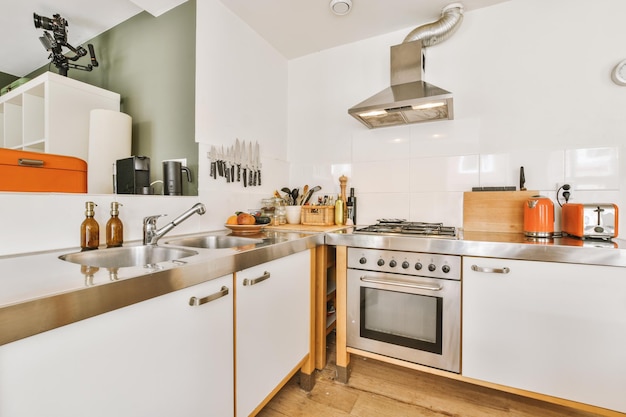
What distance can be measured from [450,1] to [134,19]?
90.1 inches

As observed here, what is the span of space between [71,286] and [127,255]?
65 centimetres

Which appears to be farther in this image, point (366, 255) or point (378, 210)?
point (378, 210)

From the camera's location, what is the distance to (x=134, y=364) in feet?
2.43

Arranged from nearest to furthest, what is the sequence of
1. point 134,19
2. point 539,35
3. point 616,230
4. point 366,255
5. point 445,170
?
point 616,230 → point 366,255 → point 539,35 → point 445,170 → point 134,19

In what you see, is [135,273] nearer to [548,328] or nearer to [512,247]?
[512,247]

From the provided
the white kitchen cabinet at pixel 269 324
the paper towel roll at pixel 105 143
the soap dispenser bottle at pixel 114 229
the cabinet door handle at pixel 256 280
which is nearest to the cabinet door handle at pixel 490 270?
the white kitchen cabinet at pixel 269 324

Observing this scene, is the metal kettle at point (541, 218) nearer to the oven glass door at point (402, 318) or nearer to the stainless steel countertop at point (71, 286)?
the oven glass door at point (402, 318)

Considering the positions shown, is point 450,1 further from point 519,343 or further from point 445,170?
point 519,343

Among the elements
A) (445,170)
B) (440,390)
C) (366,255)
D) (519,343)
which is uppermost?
(445,170)

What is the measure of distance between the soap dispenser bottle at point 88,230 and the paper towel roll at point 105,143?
1117 millimetres

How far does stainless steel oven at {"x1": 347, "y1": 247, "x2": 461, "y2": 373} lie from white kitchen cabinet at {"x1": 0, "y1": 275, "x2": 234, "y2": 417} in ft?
2.57

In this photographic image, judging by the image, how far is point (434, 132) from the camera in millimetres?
2025

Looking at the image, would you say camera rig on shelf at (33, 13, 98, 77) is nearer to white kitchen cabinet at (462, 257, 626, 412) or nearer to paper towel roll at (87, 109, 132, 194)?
paper towel roll at (87, 109, 132, 194)

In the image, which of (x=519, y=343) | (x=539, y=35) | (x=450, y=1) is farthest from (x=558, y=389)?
(x=450, y=1)
